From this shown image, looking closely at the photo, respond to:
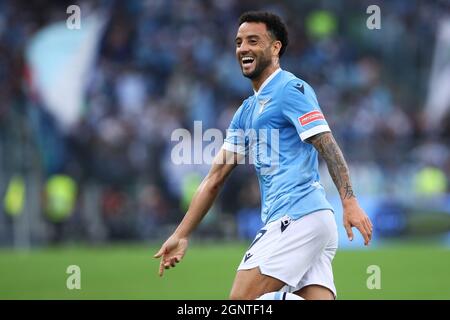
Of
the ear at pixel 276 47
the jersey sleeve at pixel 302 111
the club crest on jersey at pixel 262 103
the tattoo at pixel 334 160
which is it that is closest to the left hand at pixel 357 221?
the tattoo at pixel 334 160

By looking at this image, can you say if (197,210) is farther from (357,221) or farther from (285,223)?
(357,221)

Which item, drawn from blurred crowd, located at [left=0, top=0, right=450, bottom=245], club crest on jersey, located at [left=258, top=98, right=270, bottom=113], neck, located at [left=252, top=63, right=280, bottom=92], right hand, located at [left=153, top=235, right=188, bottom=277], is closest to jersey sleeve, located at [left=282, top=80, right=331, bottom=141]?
club crest on jersey, located at [left=258, top=98, right=270, bottom=113]

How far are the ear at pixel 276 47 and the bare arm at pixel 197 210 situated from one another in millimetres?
786

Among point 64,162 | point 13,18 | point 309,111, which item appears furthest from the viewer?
point 13,18

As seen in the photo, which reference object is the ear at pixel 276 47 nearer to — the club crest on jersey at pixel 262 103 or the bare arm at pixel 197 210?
the club crest on jersey at pixel 262 103

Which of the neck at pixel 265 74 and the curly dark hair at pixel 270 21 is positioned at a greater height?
the curly dark hair at pixel 270 21

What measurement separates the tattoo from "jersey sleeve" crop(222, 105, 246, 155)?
28.2 inches

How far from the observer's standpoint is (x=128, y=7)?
2300 centimetres

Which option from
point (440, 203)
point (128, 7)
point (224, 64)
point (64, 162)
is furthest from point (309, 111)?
point (128, 7)

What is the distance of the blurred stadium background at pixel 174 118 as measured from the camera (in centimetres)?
1855

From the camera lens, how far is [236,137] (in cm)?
676

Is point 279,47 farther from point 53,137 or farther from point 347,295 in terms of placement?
point 53,137

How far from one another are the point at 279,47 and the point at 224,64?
1504 cm

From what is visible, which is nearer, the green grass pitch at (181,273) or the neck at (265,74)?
the neck at (265,74)
